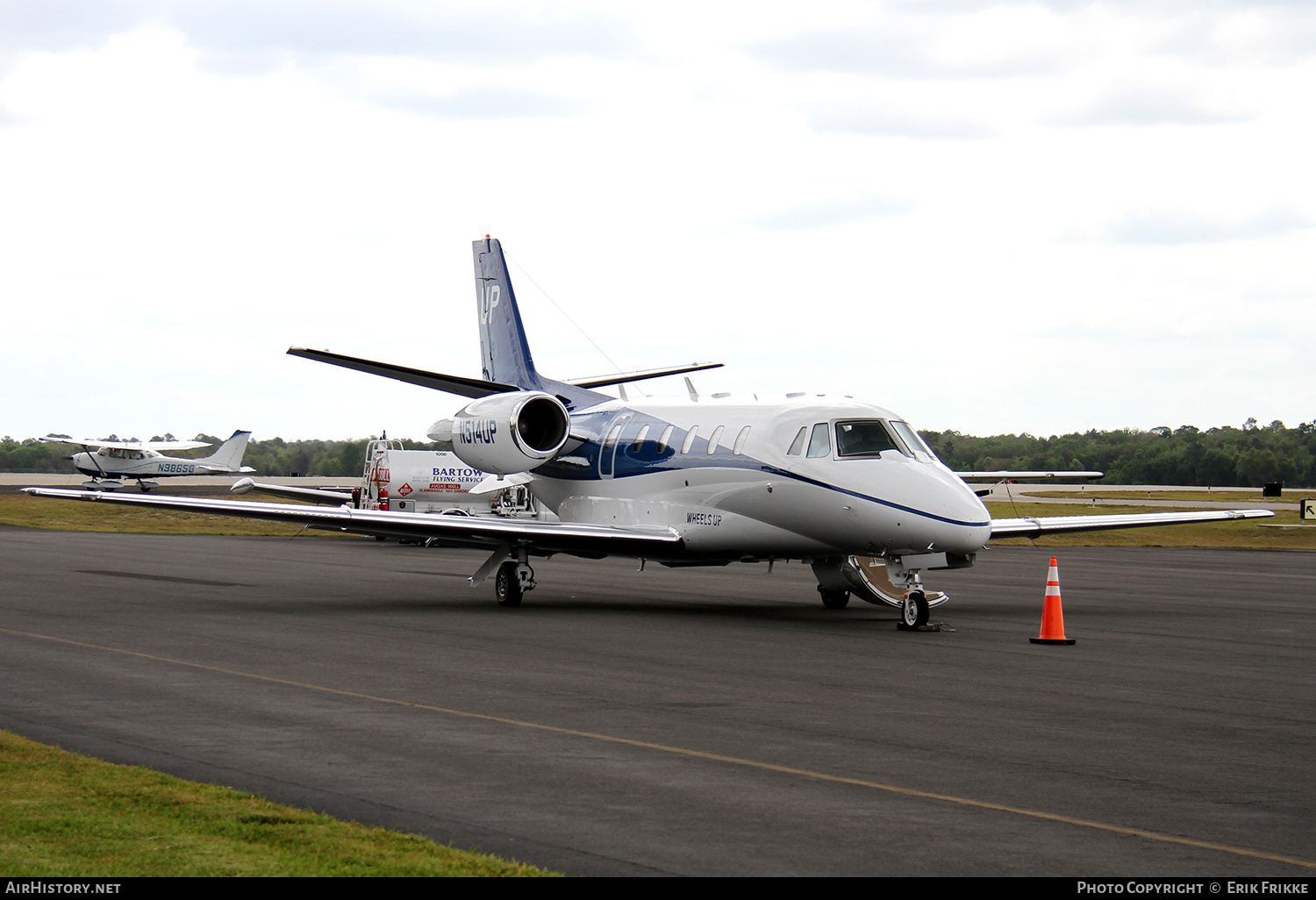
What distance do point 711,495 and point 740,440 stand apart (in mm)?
926

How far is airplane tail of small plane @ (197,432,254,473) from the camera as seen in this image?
95812mm

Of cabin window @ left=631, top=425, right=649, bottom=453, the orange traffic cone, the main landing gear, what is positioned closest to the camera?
the orange traffic cone

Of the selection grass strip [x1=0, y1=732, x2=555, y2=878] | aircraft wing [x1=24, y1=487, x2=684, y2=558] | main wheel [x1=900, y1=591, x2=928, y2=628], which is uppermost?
aircraft wing [x1=24, y1=487, x2=684, y2=558]

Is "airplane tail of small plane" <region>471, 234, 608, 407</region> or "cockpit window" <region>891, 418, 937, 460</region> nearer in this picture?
"cockpit window" <region>891, 418, 937, 460</region>

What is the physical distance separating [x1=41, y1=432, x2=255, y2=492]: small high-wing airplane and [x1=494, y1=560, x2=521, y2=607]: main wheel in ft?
232

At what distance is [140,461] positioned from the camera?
3570 inches

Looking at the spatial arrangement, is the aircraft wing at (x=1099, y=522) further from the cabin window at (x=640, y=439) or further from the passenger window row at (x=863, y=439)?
the cabin window at (x=640, y=439)

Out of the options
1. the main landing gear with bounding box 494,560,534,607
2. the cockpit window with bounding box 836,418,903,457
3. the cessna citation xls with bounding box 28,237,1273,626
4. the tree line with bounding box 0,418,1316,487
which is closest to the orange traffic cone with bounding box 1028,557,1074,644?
the cessna citation xls with bounding box 28,237,1273,626

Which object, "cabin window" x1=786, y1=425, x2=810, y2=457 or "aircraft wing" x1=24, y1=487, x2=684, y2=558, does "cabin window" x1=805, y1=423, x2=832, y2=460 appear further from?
"aircraft wing" x1=24, y1=487, x2=684, y2=558

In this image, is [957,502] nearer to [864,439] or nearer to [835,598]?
[864,439]

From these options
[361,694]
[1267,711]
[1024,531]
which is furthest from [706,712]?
[1024,531]

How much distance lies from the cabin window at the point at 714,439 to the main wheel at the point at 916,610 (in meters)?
4.02

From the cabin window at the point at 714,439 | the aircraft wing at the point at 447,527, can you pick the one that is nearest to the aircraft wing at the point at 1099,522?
the cabin window at the point at 714,439

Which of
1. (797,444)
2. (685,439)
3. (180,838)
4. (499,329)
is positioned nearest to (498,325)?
(499,329)
